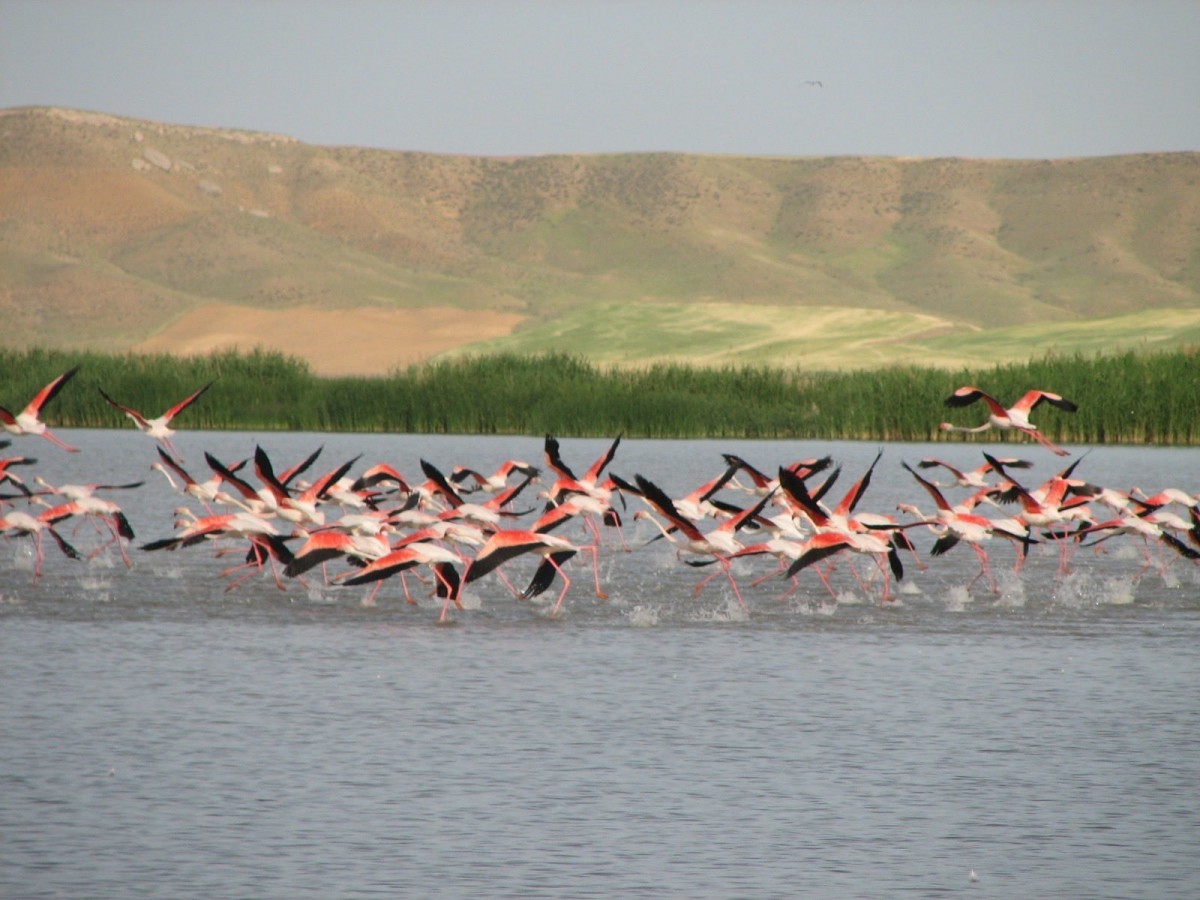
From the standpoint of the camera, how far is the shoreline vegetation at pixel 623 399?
35.1 m

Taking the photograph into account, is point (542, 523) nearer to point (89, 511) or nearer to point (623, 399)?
point (89, 511)

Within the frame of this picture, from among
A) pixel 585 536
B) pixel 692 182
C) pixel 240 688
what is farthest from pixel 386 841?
pixel 692 182

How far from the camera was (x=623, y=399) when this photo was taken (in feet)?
130

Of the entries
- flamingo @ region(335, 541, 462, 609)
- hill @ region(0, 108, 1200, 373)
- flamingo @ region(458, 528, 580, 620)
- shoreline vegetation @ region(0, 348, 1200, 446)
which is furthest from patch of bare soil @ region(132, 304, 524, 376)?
flamingo @ region(458, 528, 580, 620)

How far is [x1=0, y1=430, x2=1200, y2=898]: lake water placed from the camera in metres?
7.68

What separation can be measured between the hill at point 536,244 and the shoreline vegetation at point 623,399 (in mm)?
55846

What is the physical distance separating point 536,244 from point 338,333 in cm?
3465

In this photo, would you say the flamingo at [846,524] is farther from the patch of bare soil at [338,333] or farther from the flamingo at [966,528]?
the patch of bare soil at [338,333]

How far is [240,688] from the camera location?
1140 centimetres

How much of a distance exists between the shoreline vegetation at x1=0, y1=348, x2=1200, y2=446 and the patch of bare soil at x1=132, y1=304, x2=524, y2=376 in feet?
219

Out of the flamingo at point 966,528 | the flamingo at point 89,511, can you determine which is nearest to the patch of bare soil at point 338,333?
the flamingo at point 89,511

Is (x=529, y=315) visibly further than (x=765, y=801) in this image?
Yes

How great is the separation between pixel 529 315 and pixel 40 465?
321ft

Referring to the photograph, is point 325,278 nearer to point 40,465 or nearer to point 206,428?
point 206,428
